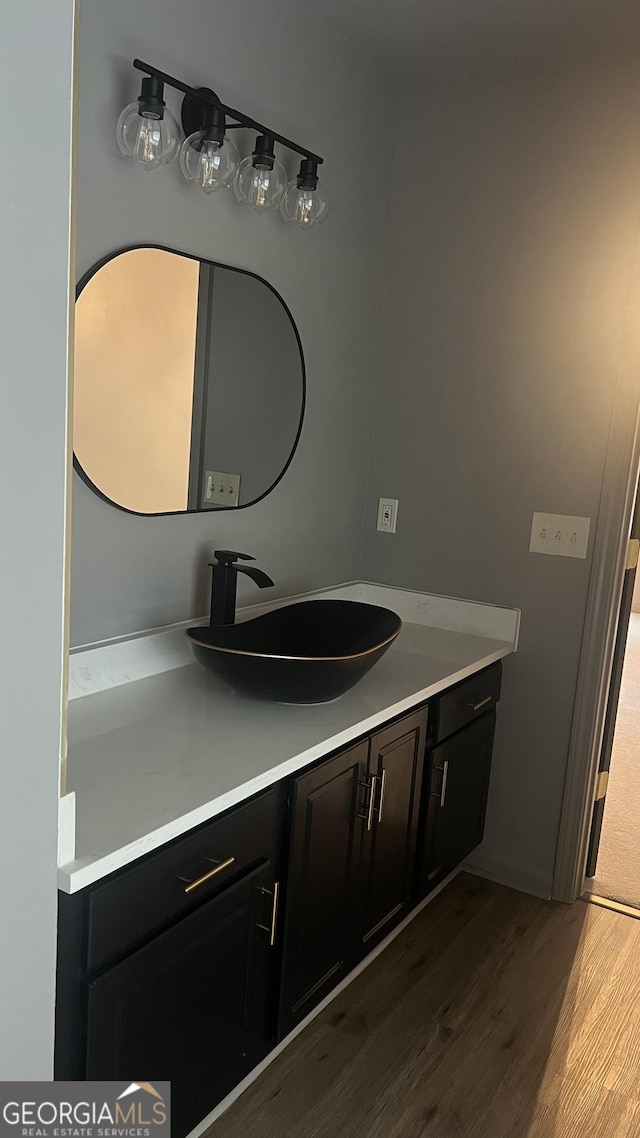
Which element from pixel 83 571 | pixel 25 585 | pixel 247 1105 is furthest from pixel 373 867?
pixel 25 585

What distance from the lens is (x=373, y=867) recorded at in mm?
2211

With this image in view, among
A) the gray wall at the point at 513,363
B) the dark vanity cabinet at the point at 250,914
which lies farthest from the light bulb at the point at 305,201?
the dark vanity cabinet at the point at 250,914

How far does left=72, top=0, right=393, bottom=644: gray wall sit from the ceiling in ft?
0.34

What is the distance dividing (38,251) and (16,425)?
200mm

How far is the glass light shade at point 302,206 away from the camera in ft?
7.51

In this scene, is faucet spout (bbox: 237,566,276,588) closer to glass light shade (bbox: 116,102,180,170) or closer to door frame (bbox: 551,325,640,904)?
glass light shade (bbox: 116,102,180,170)

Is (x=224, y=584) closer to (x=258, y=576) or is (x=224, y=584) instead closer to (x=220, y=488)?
(x=258, y=576)

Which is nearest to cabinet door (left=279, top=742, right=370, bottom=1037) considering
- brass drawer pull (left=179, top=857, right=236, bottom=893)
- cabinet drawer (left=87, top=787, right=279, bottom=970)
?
cabinet drawer (left=87, top=787, right=279, bottom=970)

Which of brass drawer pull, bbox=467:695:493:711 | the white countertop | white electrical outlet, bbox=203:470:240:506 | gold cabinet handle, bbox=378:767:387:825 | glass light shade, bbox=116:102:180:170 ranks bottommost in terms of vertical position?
gold cabinet handle, bbox=378:767:387:825

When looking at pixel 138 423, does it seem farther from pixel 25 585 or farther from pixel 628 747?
pixel 628 747

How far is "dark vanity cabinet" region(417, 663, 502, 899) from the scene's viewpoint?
2.46 meters

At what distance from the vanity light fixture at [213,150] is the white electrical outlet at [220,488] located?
2.20ft

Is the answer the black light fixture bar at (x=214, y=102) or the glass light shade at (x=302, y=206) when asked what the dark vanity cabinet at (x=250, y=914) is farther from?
the black light fixture bar at (x=214, y=102)

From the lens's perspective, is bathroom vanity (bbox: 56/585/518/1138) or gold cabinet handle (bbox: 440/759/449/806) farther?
gold cabinet handle (bbox: 440/759/449/806)
